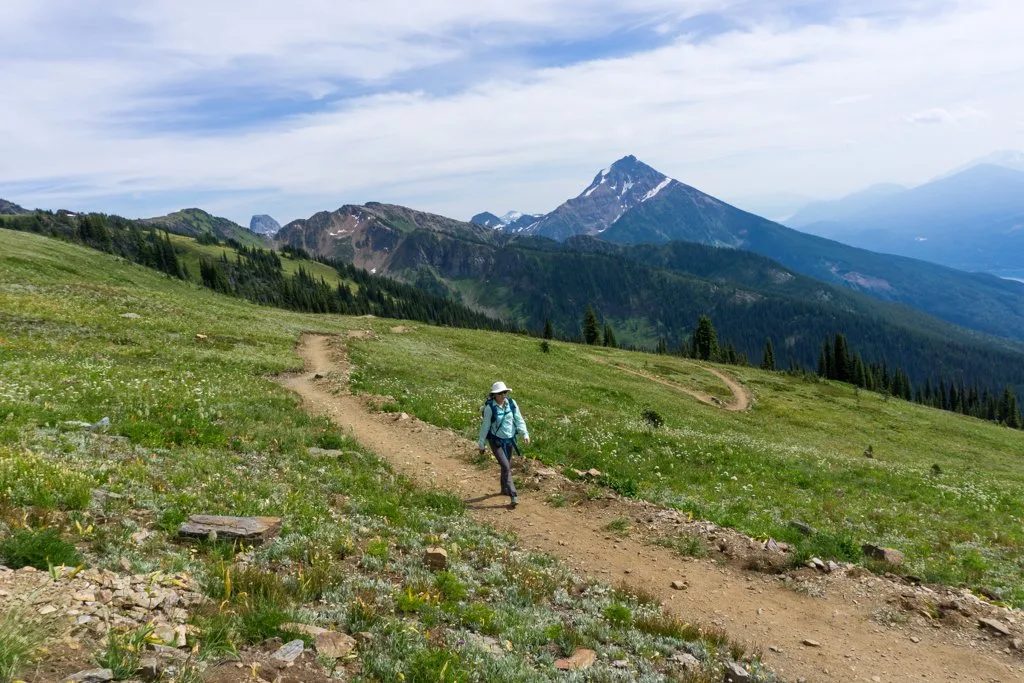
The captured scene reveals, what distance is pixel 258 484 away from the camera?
47.1 ft

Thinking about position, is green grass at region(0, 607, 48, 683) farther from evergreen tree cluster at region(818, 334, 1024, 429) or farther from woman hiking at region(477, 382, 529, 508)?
evergreen tree cluster at region(818, 334, 1024, 429)

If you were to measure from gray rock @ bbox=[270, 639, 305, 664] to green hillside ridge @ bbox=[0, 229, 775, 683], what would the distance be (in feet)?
1.00

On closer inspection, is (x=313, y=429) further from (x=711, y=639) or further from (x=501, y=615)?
(x=711, y=639)

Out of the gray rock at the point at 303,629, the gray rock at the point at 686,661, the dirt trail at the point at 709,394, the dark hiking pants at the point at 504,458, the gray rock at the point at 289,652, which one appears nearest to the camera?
the gray rock at the point at 289,652

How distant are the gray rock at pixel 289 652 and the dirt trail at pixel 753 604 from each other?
7.95m

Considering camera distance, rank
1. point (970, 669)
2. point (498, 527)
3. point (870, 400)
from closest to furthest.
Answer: point (970, 669), point (498, 527), point (870, 400)

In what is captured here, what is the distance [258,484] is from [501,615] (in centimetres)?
820

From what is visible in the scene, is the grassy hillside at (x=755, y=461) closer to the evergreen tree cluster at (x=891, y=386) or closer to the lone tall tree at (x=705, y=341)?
the lone tall tree at (x=705, y=341)

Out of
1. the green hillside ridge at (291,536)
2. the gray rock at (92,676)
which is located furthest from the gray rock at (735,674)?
the gray rock at (92,676)

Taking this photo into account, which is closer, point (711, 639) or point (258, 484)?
point (711, 639)

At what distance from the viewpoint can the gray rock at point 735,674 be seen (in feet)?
30.1

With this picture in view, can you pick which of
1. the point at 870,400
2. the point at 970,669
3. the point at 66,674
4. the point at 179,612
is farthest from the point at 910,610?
the point at 870,400

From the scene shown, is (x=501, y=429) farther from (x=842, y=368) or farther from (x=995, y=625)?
(x=842, y=368)

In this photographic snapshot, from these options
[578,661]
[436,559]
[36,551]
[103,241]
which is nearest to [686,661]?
[578,661]
